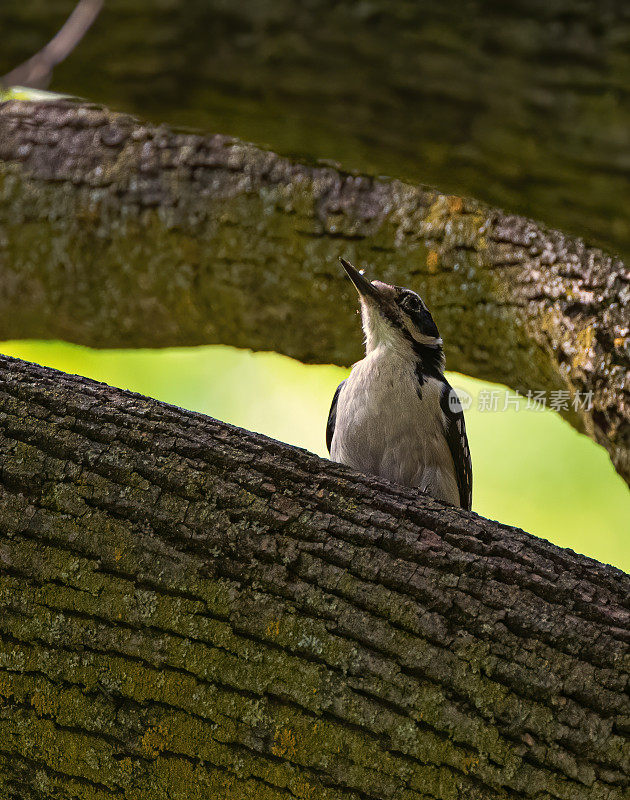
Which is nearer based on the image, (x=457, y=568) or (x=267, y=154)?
(x=457, y=568)

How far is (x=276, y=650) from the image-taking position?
217 cm

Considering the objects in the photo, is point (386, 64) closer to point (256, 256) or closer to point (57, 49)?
point (57, 49)

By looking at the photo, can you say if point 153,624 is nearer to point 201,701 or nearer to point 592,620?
point 201,701

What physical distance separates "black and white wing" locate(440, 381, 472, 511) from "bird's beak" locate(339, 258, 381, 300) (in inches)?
26.7

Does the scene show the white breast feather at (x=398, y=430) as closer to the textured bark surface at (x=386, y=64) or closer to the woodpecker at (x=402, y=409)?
the woodpecker at (x=402, y=409)

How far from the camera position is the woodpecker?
4434 millimetres

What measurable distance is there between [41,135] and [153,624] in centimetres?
378

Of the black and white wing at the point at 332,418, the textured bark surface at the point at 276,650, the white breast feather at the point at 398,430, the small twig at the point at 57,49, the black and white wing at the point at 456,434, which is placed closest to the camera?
the small twig at the point at 57,49

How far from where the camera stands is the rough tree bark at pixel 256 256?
13.3ft

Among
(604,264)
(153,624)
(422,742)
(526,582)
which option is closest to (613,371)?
(604,264)

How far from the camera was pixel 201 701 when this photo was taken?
2148 millimetres

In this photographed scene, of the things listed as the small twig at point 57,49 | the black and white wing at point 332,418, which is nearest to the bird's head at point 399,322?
the black and white wing at point 332,418

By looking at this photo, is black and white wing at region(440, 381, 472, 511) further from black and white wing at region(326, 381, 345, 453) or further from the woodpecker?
black and white wing at region(326, 381, 345, 453)

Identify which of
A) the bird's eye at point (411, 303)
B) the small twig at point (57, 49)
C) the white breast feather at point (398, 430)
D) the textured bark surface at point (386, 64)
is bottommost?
the small twig at point (57, 49)
